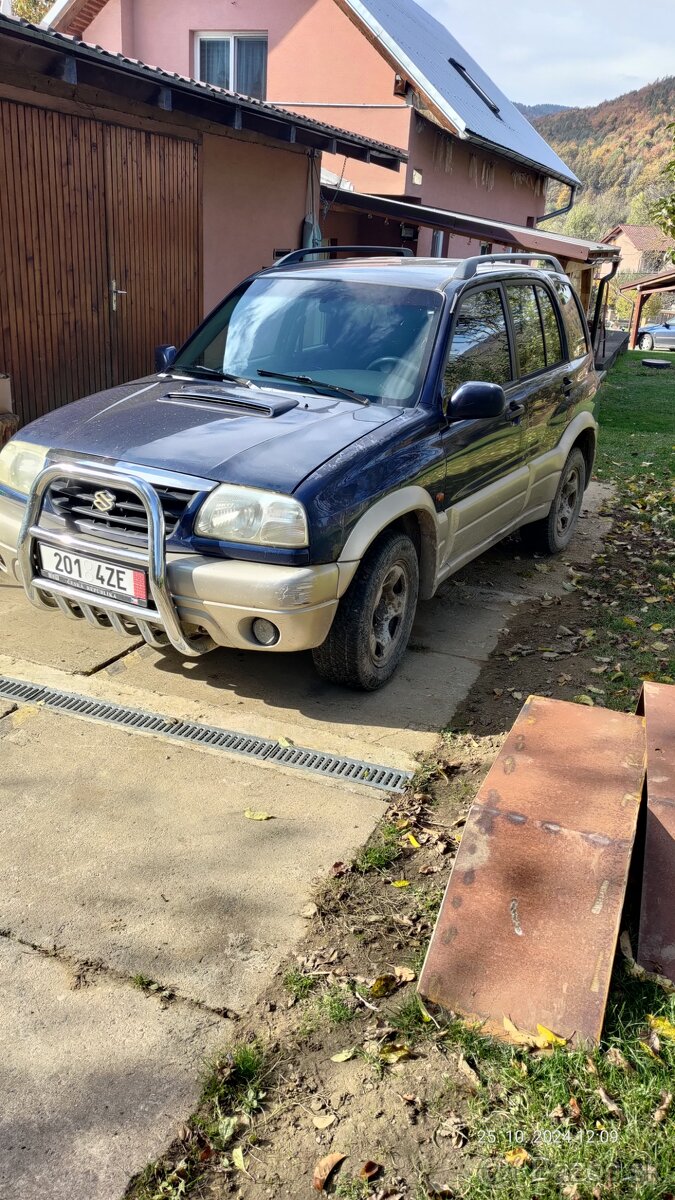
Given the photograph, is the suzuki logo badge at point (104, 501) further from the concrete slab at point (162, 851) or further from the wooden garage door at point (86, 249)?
the wooden garage door at point (86, 249)

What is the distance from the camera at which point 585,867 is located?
276cm

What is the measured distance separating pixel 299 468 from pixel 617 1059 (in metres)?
2.40

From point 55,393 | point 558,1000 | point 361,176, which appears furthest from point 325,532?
point 361,176

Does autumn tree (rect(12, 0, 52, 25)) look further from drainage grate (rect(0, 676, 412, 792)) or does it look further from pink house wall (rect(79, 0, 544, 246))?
drainage grate (rect(0, 676, 412, 792))

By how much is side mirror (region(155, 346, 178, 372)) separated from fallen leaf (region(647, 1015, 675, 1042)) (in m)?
4.15

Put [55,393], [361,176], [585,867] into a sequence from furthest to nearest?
[361,176] → [55,393] → [585,867]

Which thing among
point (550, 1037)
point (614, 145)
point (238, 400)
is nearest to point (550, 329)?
point (238, 400)

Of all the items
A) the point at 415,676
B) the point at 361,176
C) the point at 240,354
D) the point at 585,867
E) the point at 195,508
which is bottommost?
the point at 415,676

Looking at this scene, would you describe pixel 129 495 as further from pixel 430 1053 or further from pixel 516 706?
pixel 430 1053

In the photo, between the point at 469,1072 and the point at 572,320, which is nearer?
the point at 469,1072

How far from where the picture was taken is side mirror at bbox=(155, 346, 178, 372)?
5.45 m

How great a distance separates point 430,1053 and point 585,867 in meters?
0.68

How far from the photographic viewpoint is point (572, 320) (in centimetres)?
687

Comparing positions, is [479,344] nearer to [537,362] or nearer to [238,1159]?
[537,362]
